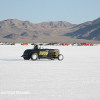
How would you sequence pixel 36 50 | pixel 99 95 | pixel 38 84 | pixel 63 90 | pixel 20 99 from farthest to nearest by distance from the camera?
pixel 36 50, pixel 38 84, pixel 63 90, pixel 99 95, pixel 20 99

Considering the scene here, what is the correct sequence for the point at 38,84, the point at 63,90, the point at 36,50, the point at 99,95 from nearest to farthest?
the point at 99,95, the point at 63,90, the point at 38,84, the point at 36,50

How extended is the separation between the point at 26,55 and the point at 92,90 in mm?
12579

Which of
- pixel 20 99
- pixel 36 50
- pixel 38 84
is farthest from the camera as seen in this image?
pixel 36 50

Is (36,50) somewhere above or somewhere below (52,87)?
above

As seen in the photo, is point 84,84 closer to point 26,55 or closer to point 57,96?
point 57,96

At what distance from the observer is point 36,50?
20094 millimetres

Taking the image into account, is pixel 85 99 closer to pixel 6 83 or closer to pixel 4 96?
pixel 4 96

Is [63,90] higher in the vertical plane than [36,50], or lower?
lower

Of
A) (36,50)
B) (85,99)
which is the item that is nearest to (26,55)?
(36,50)

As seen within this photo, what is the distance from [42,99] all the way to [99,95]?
174 centimetres

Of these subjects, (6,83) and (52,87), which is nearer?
(52,87)

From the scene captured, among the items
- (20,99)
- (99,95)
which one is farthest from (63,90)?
(20,99)

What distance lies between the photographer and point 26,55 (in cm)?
2033

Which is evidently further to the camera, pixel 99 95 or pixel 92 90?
pixel 92 90
